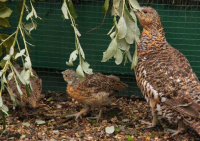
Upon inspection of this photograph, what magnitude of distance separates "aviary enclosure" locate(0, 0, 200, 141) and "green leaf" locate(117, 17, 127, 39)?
2.42 m

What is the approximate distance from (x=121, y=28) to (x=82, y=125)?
6.86 ft

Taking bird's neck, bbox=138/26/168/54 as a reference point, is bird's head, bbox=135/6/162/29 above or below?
above

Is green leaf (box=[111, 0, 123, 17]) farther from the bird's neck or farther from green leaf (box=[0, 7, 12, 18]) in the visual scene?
the bird's neck

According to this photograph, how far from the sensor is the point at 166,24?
612 cm

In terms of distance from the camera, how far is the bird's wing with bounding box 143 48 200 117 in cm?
470

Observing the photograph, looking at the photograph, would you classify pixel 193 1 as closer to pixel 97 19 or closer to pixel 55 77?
pixel 97 19

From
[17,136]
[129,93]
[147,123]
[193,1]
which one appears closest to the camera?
[17,136]

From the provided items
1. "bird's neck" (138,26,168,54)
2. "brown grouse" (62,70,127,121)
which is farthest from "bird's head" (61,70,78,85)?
"bird's neck" (138,26,168,54)

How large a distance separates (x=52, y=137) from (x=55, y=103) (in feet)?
3.78

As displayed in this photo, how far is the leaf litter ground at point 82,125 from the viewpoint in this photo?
5129mm

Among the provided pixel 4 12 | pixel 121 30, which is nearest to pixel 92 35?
pixel 4 12

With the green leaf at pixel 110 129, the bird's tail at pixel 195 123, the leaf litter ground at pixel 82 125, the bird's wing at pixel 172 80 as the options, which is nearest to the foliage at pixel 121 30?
the bird's wing at pixel 172 80

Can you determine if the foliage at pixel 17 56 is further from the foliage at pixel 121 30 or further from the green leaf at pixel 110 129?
the green leaf at pixel 110 129

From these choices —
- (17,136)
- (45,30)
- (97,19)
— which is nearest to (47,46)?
(45,30)
